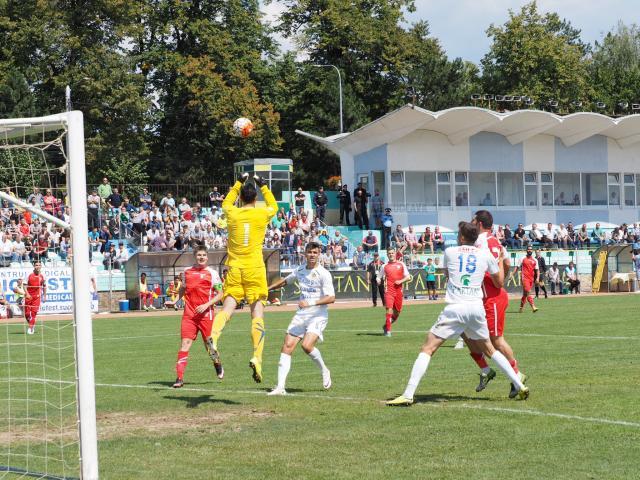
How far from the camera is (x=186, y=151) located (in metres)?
62.8

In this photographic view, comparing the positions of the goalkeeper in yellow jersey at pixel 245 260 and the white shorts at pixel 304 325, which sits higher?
the goalkeeper in yellow jersey at pixel 245 260

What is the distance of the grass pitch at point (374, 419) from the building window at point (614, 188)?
42808 mm

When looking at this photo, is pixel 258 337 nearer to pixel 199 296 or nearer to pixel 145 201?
pixel 199 296

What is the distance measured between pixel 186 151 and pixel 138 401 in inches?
2015

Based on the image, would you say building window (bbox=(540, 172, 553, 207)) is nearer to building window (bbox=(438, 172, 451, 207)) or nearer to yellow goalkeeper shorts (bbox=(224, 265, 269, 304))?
building window (bbox=(438, 172, 451, 207))

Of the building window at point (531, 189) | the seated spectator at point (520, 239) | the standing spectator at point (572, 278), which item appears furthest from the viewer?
the building window at point (531, 189)

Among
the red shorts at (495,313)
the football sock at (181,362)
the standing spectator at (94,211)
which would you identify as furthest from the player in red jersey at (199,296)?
the standing spectator at (94,211)

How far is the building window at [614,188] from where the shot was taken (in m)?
59.9

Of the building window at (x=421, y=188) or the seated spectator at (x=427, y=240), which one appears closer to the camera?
the seated spectator at (x=427, y=240)

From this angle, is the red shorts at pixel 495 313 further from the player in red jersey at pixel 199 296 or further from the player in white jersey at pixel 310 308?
the player in red jersey at pixel 199 296

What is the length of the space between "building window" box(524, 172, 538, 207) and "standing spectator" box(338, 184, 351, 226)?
1137 cm

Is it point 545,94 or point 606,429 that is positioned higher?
point 545,94

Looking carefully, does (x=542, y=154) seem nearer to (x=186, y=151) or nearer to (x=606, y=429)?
(x=186, y=151)

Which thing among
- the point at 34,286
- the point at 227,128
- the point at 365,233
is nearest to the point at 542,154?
the point at 365,233
